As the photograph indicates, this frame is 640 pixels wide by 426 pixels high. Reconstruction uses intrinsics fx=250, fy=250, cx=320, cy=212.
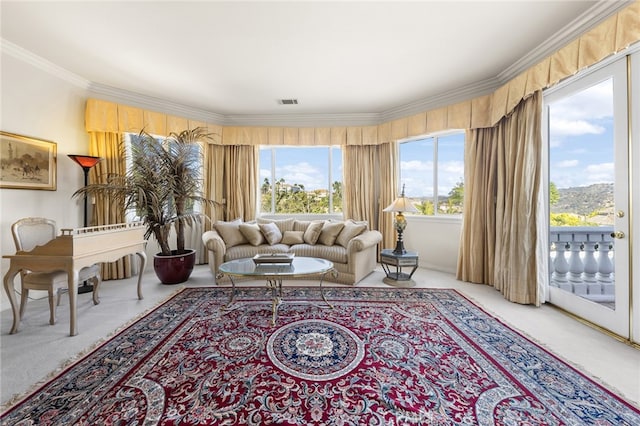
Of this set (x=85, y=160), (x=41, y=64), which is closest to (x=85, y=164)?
(x=85, y=160)

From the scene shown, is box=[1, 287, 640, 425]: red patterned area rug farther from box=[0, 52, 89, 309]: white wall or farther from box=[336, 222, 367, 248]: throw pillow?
box=[0, 52, 89, 309]: white wall

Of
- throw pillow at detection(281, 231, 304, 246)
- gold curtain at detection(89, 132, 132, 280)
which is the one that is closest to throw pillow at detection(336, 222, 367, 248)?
throw pillow at detection(281, 231, 304, 246)

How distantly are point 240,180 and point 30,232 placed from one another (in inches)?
107

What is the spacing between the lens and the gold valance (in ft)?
6.23

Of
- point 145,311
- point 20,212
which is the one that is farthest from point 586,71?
point 20,212

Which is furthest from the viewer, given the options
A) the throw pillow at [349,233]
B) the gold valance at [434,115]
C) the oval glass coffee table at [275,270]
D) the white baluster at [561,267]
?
the throw pillow at [349,233]

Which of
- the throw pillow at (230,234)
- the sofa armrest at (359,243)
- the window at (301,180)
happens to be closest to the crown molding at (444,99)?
the window at (301,180)

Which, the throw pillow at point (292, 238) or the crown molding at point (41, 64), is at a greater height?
the crown molding at point (41, 64)

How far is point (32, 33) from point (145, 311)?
115 inches

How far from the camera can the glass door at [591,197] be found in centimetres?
203

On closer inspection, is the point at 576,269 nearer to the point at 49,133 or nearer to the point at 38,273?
the point at 38,273

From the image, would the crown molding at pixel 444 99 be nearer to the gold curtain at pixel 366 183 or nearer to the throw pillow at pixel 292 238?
the gold curtain at pixel 366 183

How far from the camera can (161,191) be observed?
3318mm

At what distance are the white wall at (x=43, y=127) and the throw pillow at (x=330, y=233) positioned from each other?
3.43 metres
